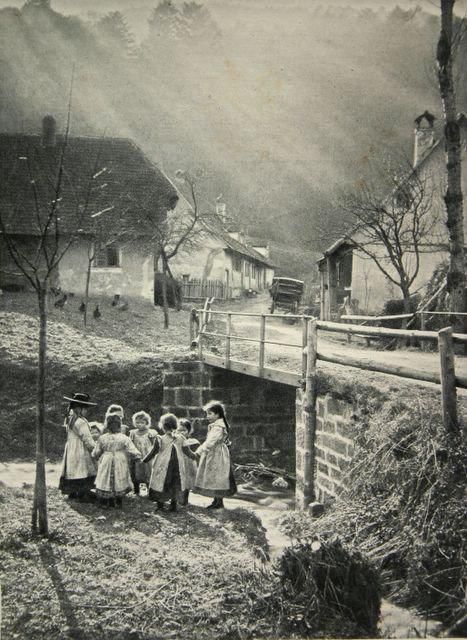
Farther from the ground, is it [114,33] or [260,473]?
[114,33]

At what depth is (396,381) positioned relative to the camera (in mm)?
6727

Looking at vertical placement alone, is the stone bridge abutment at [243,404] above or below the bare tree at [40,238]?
below

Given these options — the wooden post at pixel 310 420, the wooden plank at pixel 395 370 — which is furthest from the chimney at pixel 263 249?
the wooden plank at pixel 395 370

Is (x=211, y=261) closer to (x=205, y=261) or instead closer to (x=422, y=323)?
(x=205, y=261)

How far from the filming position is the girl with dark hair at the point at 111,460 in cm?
719

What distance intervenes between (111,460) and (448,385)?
172 inches

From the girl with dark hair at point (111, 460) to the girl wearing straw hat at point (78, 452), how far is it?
17 cm

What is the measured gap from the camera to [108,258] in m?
16.4

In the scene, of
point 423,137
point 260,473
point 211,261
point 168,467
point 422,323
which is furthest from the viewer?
point 211,261

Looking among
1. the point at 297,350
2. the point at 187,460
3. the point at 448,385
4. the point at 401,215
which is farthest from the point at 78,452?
the point at 401,215

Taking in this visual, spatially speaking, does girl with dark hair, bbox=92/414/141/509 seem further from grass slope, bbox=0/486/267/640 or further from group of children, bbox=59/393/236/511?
grass slope, bbox=0/486/267/640

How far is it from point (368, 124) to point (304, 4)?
510 cm

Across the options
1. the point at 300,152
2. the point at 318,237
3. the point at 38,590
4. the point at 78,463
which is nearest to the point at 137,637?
the point at 38,590

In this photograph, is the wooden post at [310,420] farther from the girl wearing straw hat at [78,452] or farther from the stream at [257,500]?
the girl wearing straw hat at [78,452]
